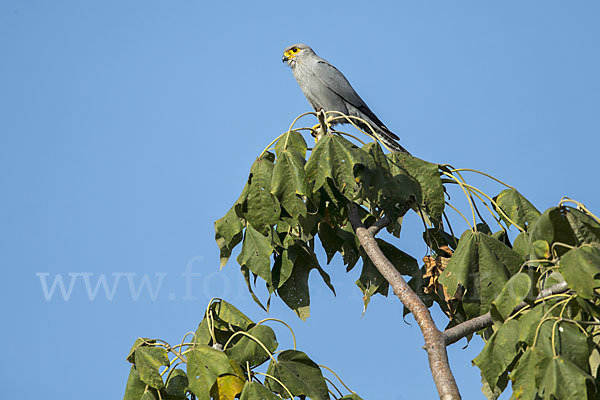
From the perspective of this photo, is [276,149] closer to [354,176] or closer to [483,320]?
[354,176]

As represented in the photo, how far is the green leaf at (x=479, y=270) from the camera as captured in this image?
13.3ft

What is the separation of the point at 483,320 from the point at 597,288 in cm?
105

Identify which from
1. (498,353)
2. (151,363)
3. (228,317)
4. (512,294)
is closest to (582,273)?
(512,294)

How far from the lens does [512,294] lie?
3184 millimetres

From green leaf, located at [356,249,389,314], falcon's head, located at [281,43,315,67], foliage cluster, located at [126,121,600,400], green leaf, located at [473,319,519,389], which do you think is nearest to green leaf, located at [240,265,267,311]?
foliage cluster, located at [126,121,600,400]

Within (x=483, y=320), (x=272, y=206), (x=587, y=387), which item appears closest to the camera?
(x=587, y=387)

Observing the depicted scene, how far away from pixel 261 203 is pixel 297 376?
42.4 inches

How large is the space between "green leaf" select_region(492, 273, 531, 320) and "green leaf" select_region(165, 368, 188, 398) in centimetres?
188

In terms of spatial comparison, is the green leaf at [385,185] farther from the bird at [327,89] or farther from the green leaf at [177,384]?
the bird at [327,89]

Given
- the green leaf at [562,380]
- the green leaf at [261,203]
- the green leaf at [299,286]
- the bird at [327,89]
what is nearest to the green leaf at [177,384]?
the green leaf at [299,286]

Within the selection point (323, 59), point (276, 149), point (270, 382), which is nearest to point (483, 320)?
point (270, 382)

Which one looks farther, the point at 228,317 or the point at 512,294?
the point at 228,317

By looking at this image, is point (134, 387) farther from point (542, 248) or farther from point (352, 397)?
point (542, 248)

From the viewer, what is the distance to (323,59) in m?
10.4
